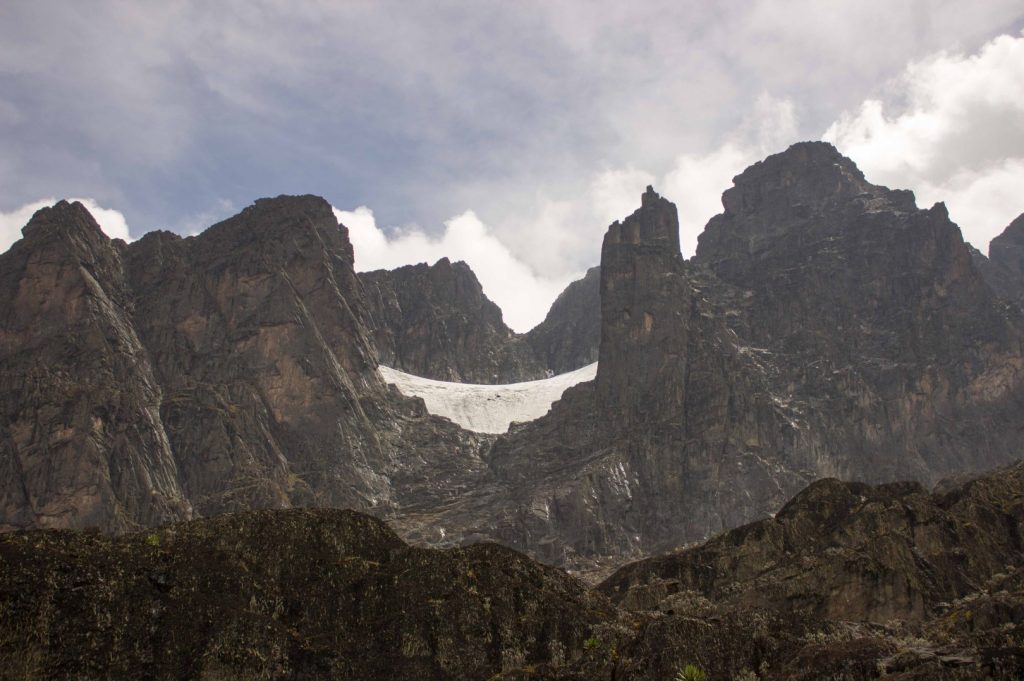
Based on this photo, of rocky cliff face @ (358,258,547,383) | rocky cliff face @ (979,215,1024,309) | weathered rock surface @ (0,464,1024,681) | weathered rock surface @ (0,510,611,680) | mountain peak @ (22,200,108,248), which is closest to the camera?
weathered rock surface @ (0,464,1024,681)

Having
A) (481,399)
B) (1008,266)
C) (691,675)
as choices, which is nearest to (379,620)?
(691,675)

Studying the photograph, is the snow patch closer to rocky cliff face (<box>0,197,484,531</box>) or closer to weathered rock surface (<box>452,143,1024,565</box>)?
rocky cliff face (<box>0,197,484,531</box>)

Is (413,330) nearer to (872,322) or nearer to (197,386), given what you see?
(197,386)

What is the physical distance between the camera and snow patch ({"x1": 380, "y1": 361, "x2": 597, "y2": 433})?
557ft

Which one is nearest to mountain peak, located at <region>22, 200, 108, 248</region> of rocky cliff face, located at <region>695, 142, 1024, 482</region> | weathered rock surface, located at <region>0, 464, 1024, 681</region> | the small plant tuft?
rocky cliff face, located at <region>695, 142, 1024, 482</region>

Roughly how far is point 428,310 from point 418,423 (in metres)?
45.7

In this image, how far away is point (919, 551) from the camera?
195ft

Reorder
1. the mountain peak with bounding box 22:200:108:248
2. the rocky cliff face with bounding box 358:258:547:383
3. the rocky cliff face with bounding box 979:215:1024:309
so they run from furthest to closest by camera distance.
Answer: the rocky cliff face with bounding box 358:258:547:383
the rocky cliff face with bounding box 979:215:1024:309
the mountain peak with bounding box 22:200:108:248

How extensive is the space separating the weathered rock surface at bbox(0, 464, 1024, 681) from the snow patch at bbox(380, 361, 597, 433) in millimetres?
115049

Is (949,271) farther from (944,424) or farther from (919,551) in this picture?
(919,551)

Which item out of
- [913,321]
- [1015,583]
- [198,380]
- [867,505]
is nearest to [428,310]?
[198,380]

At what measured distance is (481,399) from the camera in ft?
591

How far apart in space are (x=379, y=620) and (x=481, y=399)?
137m

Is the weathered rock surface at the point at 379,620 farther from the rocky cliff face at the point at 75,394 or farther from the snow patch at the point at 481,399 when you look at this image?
the snow patch at the point at 481,399
